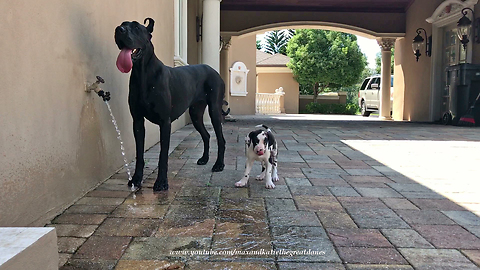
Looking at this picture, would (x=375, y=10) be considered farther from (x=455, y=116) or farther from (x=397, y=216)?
(x=397, y=216)

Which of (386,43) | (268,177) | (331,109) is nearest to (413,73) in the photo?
(386,43)

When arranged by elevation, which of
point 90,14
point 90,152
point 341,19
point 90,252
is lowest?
point 90,252

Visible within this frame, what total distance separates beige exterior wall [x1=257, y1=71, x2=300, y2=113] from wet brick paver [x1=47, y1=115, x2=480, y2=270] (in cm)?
2204

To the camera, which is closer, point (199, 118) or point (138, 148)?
point (138, 148)

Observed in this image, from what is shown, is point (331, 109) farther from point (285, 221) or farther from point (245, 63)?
point (285, 221)

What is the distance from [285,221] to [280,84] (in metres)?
24.7

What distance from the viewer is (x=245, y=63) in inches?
782

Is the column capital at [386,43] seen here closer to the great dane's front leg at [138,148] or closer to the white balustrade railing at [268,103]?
the white balustrade railing at [268,103]

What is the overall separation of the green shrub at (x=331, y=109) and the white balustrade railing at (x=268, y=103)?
3.20m

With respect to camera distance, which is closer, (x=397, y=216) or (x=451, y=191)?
(x=397, y=216)

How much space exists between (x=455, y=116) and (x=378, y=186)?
7526mm

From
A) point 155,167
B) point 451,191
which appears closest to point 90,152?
point 155,167

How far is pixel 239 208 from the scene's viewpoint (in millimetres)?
2695

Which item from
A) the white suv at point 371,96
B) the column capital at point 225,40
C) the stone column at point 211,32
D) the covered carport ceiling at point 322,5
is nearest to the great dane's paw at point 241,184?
the stone column at point 211,32
